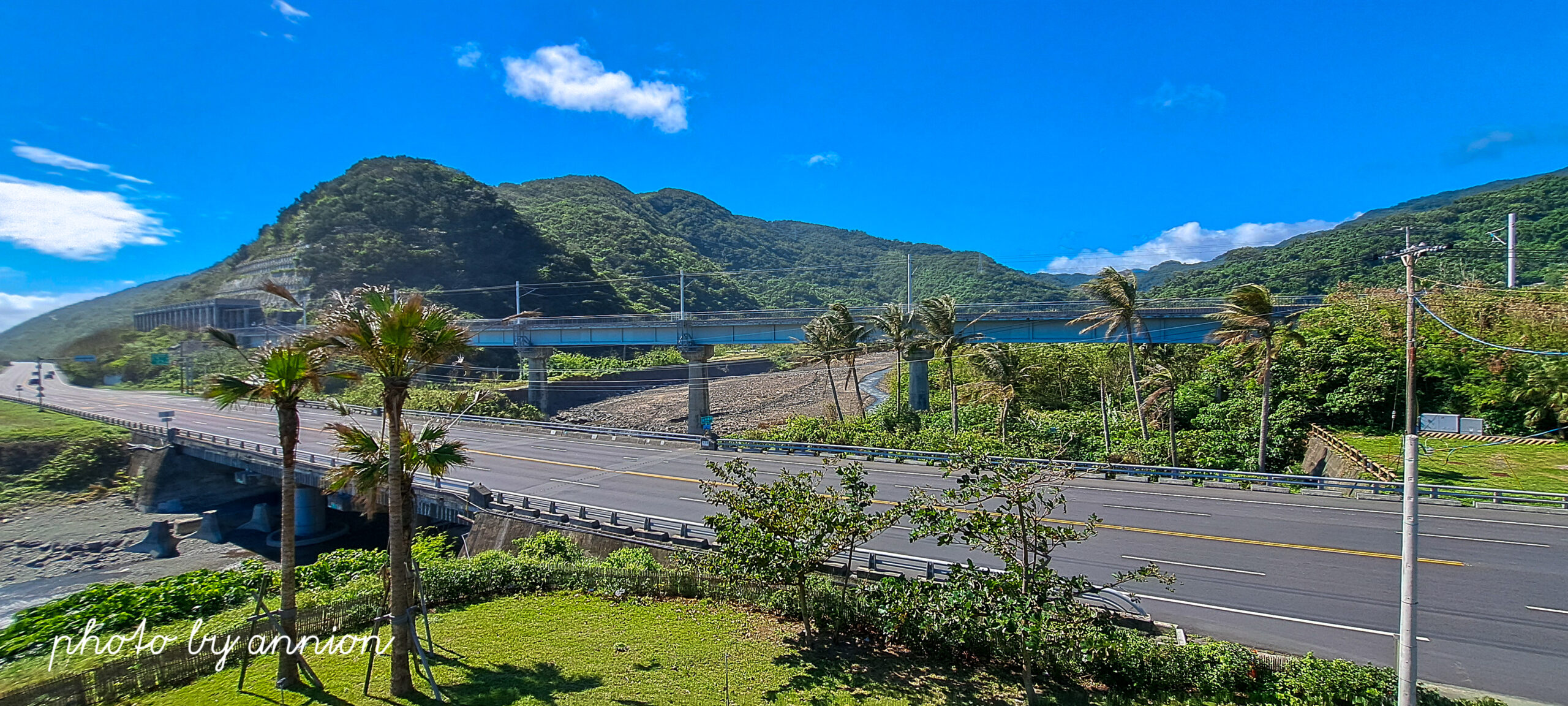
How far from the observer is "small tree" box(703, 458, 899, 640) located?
10.4 meters

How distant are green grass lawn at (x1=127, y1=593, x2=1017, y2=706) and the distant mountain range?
44177 mm

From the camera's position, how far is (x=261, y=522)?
104 feet

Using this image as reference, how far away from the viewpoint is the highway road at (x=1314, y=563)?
1067 centimetres

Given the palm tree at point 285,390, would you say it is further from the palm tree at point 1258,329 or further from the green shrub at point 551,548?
the palm tree at point 1258,329

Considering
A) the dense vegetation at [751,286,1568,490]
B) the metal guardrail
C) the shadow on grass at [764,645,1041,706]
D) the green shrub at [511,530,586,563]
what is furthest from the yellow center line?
the dense vegetation at [751,286,1568,490]

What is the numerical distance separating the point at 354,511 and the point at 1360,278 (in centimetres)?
6807

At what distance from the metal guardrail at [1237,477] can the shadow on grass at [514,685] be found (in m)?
7.49

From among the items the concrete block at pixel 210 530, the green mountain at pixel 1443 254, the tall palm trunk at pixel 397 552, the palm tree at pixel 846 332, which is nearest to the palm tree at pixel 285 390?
the tall palm trunk at pixel 397 552

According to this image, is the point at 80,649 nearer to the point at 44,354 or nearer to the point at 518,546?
the point at 518,546

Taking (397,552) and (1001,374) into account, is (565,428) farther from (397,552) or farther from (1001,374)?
(397,552)

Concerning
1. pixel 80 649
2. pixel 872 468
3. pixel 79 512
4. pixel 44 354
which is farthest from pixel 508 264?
pixel 80 649

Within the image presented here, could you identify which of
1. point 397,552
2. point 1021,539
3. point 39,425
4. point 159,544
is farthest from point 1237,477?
point 39,425

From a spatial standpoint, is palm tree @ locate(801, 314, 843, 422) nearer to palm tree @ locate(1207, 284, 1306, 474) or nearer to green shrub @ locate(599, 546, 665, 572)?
palm tree @ locate(1207, 284, 1306, 474)

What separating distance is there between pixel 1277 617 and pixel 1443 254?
50236 millimetres
